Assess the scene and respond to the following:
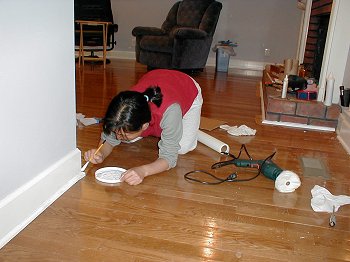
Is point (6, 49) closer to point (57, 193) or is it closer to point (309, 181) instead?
point (57, 193)

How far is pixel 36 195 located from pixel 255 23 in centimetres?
449

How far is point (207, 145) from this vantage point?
197 centimetres

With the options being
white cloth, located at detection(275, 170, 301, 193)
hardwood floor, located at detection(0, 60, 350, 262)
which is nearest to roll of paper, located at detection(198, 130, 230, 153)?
hardwood floor, located at detection(0, 60, 350, 262)

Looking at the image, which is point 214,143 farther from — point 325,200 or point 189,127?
point 325,200

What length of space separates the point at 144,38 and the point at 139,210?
3.35m

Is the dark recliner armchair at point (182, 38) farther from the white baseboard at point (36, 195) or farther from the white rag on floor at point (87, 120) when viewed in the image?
the white baseboard at point (36, 195)

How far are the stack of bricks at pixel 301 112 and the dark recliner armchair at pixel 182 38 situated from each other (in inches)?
69.9

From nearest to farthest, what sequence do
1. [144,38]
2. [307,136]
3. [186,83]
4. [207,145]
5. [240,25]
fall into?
[186,83], [207,145], [307,136], [144,38], [240,25]

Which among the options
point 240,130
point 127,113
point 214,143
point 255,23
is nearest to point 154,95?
point 127,113

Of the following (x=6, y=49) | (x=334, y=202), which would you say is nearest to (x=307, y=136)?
(x=334, y=202)

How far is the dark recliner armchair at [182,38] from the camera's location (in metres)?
4.09

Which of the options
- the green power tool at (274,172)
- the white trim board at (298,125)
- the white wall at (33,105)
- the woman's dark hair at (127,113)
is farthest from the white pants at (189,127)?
the white trim board at (298,125)

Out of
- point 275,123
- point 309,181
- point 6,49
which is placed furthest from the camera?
point 275,123

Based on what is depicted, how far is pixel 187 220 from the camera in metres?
1.26
